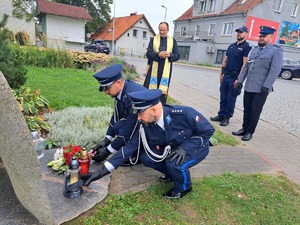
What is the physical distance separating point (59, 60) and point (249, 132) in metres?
9.19

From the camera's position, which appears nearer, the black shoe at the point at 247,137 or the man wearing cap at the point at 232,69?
the black shoe at the point at 247,137

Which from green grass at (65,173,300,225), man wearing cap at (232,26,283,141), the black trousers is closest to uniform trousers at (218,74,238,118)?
man wearing cap at (232,26,283,141)

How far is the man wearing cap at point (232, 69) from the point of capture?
4.66 m

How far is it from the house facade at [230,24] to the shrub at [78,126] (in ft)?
81.0

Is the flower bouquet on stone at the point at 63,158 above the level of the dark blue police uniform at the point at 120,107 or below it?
below

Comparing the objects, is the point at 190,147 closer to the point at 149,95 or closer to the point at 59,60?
the point at 149,95

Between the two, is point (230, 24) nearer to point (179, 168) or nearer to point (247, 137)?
point (247, 137)

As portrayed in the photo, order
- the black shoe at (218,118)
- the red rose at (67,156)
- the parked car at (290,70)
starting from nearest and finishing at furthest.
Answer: the red rose at (67,156), the black shoe at (218,118), the parked car at (290,70)

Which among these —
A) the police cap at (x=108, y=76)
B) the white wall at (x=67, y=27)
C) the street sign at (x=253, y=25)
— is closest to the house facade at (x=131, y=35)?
the white wall at (x=67, y=27)

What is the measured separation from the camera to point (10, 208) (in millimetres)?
2129

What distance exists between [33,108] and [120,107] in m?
2.23

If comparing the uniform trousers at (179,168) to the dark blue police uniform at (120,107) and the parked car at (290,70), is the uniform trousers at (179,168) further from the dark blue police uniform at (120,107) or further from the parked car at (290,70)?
the parked car at (290,70)

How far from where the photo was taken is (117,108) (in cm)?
300

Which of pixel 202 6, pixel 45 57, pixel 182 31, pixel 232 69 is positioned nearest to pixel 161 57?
pixel 232 69
